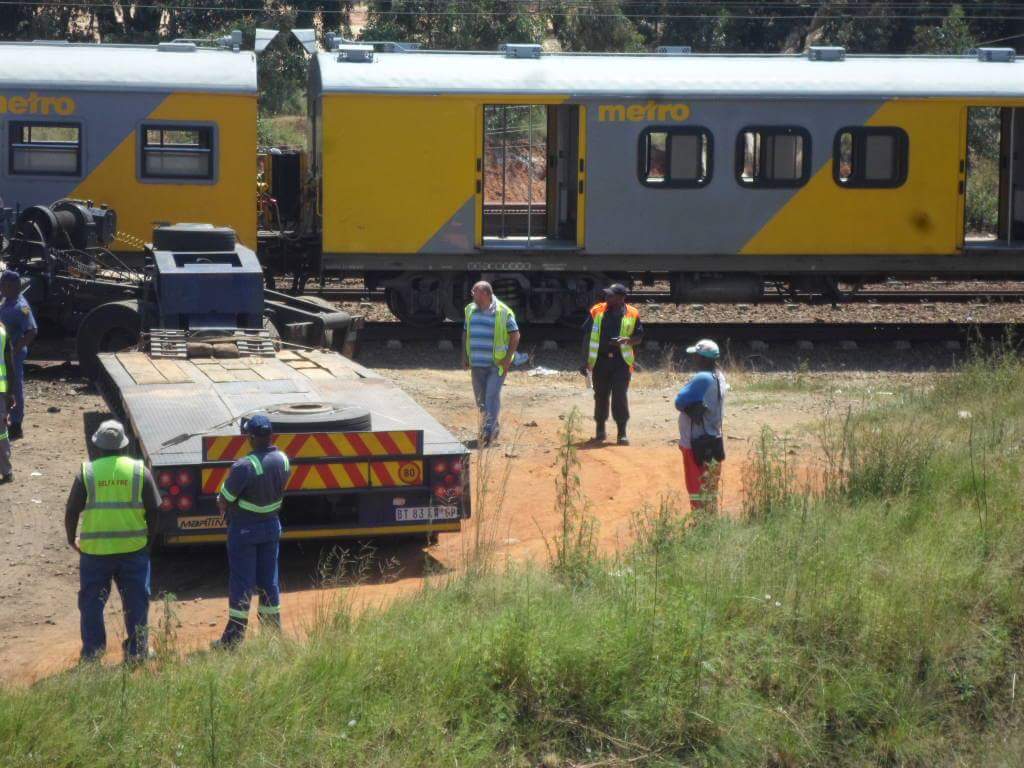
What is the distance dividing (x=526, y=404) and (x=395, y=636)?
25.3ft

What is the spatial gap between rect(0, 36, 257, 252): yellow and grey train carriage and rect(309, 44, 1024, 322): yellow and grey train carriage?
109cm

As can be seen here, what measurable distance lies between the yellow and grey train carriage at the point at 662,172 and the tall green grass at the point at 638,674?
31.9ft

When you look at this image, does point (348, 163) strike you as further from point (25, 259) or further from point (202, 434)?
point (202, 434)

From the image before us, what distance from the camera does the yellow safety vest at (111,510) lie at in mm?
7387

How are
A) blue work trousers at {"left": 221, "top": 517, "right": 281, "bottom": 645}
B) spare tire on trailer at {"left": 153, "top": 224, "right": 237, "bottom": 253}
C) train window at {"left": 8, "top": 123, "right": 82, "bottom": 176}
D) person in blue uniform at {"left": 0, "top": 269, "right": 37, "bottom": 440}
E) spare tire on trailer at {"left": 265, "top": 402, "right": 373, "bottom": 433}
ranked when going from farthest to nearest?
train window at {"left": 8, "top": 123, "right": 82, "bottom": 176} → spare tire on trailer at {"left": 153, "top": 224, "right": 237, "bottom": 253} → person in blue uniform at {"left": 0, "top": 269, "right": 37, "bottom": 440} → spare tire on trailer at {"left": 265, "top": 402, "right": 373, "bottom": 433} → blue work trousers at {"left": 221, "top": 517, "right": 281, "bottom": 645}

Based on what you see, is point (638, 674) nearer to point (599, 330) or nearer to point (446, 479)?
point (446, 479)

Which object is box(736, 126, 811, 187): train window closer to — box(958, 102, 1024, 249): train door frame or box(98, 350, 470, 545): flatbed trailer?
box(958, 102, 1024, 249): train door frame

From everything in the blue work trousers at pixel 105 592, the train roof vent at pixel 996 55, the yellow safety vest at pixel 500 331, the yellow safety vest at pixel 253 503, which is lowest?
the blue work trousers at pixel 105 592

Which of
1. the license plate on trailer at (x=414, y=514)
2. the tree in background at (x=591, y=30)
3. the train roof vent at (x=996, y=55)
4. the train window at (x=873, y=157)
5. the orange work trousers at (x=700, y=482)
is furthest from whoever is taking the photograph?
the tree in background at (x=591, y=30)

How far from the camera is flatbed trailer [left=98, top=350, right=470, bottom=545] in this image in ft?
29.0

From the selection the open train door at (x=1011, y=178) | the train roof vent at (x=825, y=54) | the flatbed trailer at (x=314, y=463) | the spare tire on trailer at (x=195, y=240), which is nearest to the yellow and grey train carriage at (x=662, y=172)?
the train roof vent at (x=825, y=54)

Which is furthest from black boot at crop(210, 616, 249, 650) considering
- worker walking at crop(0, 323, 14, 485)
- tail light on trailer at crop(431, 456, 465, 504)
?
worker walking at crop(0, 323, 14, 485)

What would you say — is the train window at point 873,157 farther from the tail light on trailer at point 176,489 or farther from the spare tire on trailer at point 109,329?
the tail light on trailer at point 176,489

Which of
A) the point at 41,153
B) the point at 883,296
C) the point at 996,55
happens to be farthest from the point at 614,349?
the point at 996,55
